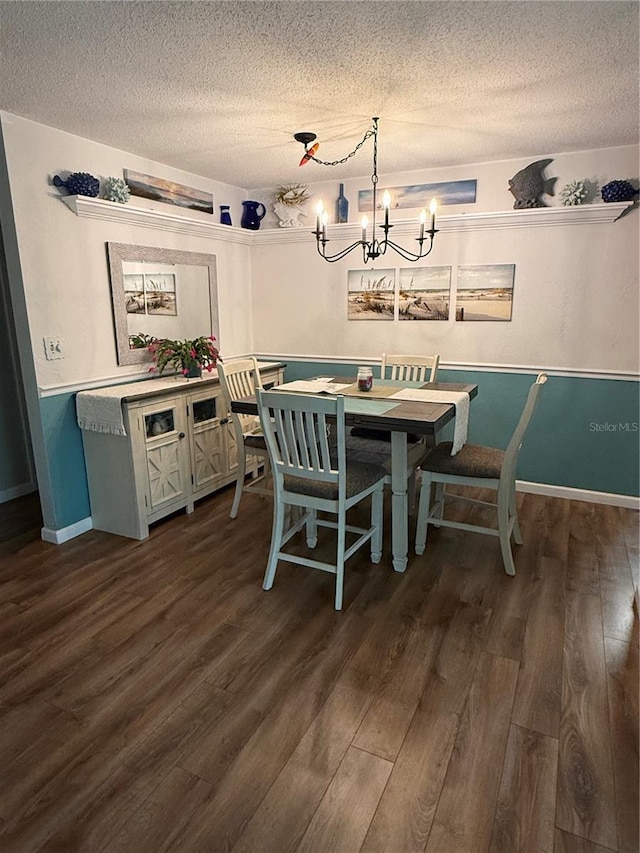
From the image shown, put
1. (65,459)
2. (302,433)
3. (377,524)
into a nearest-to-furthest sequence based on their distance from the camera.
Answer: (302,433)
(377,524)
(65,459)

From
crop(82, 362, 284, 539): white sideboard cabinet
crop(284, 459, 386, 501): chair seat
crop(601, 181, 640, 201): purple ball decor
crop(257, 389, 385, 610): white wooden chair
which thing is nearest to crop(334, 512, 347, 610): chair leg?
crop(257, 389, 385, 610): white wooden chair

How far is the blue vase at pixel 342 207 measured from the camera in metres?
3.96

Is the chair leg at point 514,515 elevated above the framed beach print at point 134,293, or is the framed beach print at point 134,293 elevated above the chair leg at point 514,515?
the framed beach print at point 134,293

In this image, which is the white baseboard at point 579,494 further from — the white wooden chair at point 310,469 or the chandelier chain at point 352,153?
the chandelier chain at point 352,153

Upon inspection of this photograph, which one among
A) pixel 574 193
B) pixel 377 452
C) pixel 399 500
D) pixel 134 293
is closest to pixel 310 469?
pixel 399 500

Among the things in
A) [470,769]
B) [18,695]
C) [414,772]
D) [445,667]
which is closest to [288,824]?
[414,772]

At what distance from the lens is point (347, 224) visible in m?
3.90

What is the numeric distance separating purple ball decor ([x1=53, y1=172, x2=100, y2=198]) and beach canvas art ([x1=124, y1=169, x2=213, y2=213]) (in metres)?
0.44

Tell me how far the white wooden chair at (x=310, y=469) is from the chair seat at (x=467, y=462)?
0.33 metres

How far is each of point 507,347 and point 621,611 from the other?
1.99 m

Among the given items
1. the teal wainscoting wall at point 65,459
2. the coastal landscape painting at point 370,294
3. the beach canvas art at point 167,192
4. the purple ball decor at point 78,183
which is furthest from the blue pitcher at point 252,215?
the teal wainscoting wall at point 65,459

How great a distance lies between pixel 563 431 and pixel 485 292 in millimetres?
1158

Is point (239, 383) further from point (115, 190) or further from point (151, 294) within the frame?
point (115, 190)

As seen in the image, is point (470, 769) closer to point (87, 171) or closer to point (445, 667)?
point (445, 667)
